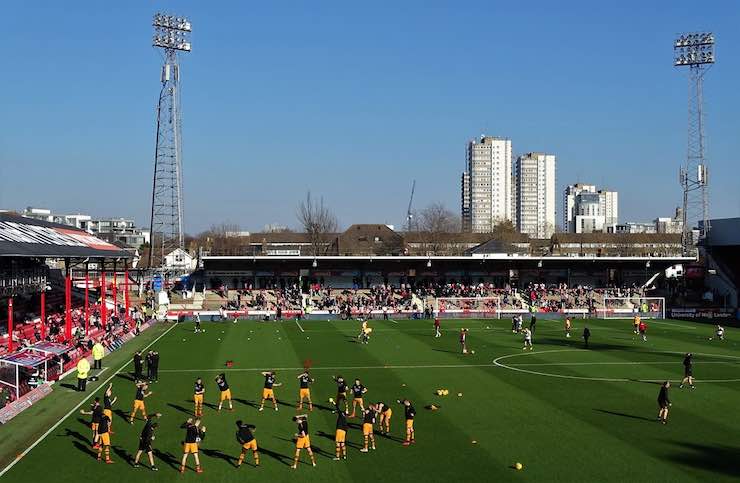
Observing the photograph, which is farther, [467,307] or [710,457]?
[467,307]

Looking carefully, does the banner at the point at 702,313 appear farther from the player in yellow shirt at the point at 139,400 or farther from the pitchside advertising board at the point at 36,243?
the player in yellow shirt at the point at 139,400

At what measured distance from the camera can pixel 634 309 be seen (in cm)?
7381

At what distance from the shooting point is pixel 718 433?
2483 centimetres

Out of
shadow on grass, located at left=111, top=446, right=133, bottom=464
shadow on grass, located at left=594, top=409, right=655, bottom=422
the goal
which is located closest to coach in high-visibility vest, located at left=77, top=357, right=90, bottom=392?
shadow on grass, located at left=111, top=446, right=133, bottom=464

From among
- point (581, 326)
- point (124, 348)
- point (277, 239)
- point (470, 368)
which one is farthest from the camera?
point (277, 239)

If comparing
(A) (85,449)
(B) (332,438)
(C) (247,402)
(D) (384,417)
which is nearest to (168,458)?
(A) (85,449)

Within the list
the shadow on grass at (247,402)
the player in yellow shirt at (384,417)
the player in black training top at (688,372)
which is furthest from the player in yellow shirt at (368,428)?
the player in black training top at (688,372)

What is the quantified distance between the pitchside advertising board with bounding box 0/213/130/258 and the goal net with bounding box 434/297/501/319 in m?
30.5

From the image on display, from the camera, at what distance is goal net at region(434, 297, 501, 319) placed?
71.2 metres

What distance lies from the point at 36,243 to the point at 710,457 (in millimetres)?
36252

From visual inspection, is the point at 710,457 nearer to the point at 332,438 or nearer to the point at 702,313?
the point at 332,438

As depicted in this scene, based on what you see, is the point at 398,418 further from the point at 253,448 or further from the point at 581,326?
the point at 581,326

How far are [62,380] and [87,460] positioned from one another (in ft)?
46.3

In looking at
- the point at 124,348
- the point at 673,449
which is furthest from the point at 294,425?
the point at 124,348
